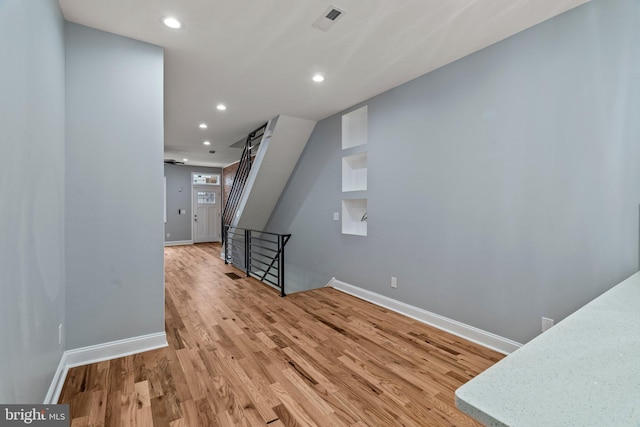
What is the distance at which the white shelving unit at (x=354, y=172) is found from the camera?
4230 millimetres

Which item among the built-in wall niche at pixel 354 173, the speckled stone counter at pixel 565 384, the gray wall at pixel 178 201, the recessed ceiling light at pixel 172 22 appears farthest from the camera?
the gray wall at pixel 178 201

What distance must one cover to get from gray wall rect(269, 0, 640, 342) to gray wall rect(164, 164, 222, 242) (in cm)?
792

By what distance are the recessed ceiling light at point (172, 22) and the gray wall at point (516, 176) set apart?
235cm

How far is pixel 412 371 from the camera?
219 centimetres

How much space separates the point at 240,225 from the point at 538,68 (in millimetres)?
5377

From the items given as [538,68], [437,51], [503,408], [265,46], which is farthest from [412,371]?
[265,46]

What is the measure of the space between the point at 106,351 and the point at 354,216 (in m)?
3.22

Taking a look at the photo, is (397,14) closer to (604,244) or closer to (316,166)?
(604,244)

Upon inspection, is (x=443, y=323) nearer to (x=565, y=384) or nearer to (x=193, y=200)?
(x=565, y=384)

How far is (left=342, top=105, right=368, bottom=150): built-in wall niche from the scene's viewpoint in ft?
14.0

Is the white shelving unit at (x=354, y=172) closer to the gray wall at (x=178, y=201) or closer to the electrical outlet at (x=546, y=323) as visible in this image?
the electrical outlet at (x=546, y=323)

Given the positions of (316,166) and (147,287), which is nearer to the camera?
(147,287)

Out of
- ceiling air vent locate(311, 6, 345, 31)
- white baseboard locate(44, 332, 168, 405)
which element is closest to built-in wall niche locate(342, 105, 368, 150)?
ceiling air vent locate(311, 6, 345, 31)

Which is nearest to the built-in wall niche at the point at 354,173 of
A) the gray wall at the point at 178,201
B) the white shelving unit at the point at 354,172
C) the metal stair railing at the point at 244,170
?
the white shelving unit at the point at 354,172
